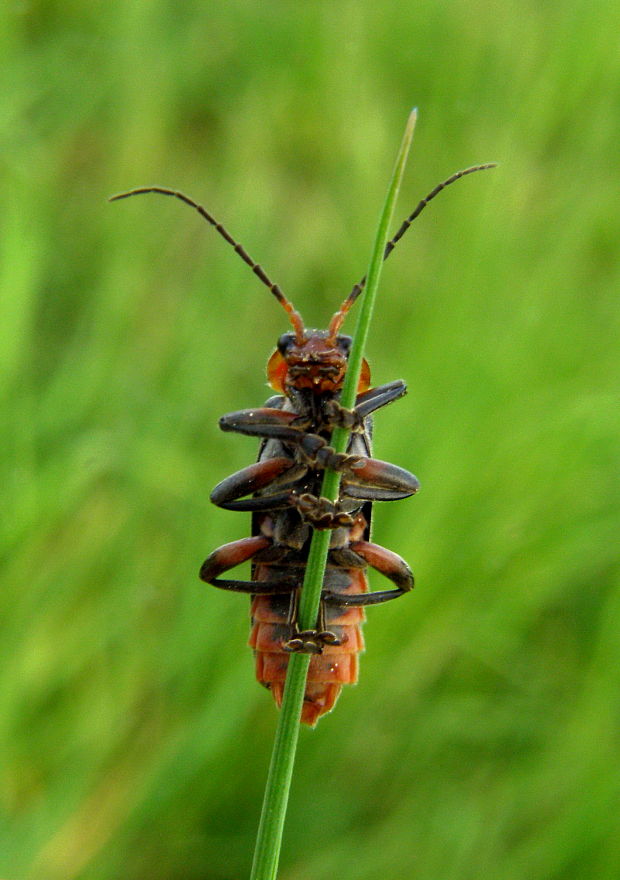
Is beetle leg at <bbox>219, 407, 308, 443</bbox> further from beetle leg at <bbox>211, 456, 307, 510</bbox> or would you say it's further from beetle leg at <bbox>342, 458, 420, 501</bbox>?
beetle leg at <bbox>342, 458, 420, 501</bbox>

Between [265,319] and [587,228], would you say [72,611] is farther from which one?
[265,319]

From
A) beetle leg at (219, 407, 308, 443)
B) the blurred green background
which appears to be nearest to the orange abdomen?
beetle leg at (219, 407, 308, 443)

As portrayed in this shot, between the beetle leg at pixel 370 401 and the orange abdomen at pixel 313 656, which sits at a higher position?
the beetle leg at pixel 370 401

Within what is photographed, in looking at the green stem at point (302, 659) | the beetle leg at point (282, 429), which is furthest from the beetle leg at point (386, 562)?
the green stem at point (302, 659)

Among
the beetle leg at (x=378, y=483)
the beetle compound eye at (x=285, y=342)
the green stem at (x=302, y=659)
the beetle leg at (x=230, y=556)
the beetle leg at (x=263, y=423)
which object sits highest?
the beetle compound eye at (x=285, y=342)

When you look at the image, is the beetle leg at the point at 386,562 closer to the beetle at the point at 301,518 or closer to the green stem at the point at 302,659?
the beetle at the point at 301,518

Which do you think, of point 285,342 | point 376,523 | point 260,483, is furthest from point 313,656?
point 376,523
